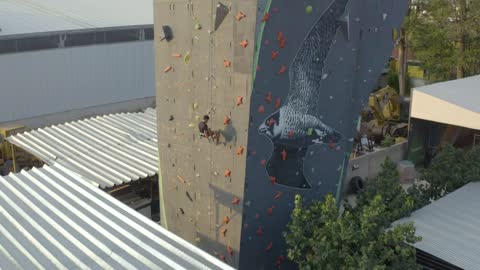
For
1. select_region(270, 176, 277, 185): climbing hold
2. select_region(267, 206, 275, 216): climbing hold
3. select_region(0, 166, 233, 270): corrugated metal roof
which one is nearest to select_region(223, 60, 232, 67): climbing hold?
select_region(270, 176, 277, 185): climbing hold

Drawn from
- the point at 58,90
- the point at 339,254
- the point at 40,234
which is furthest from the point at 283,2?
the point at 58,90

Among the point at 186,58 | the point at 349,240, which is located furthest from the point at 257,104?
the point at 349,240

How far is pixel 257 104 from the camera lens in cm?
723

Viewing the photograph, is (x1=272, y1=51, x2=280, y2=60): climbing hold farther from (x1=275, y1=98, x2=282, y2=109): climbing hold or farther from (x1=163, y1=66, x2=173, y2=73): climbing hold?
(x1=163, y1=66, x2=173, y2=73): climbing hold

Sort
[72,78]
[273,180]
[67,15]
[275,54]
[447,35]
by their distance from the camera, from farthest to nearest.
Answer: [447,35] < [67,15] < [72,78] < [273,180] < [275,54]

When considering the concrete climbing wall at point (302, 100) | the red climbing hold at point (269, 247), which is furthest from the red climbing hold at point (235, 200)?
the red climbing hold at point (269, 247)

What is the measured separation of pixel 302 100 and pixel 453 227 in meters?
4.07

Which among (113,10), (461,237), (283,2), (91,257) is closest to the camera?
(91,257)

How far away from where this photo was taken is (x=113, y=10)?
85.2ft

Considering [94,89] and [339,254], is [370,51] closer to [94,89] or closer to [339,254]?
[339,254]

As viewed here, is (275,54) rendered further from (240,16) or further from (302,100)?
(302,100)

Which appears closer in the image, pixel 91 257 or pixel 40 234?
pixel 91 257

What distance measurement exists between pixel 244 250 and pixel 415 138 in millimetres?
12927

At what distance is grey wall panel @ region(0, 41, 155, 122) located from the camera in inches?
776
